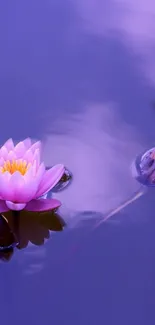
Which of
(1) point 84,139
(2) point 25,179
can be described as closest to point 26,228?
(2) point 25,179

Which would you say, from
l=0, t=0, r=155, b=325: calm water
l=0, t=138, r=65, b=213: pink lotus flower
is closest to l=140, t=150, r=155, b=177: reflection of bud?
l=0, t=0, r=155, b=325: calm water

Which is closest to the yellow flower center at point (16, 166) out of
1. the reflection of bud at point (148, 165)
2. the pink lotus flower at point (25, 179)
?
the pink lotus flower at point (25, 179)

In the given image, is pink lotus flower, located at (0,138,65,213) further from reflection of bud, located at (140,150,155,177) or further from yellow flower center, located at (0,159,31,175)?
reflection of bud, located at (140,150,155,177)

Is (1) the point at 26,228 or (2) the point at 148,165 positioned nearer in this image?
(1) the point at 26,228

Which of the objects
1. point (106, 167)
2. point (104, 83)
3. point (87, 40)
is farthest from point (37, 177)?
point (87, 40)

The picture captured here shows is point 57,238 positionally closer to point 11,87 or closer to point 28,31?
point 11,87

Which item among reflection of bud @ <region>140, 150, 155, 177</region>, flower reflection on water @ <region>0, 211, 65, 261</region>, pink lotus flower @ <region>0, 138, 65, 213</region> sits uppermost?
reflection of bud @ <region>140, 150, 155, 177</region>

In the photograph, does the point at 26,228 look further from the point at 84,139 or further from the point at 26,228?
the point at 84,139
